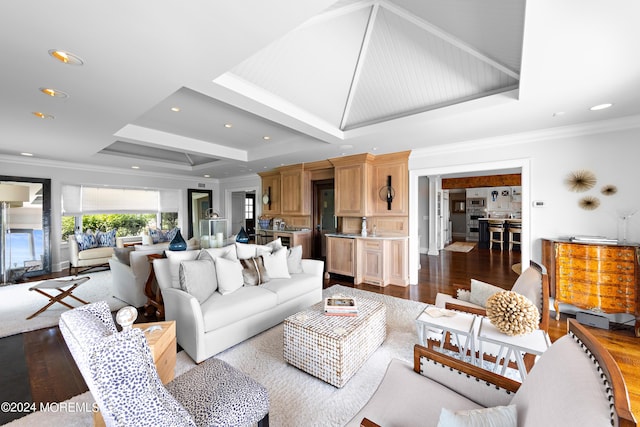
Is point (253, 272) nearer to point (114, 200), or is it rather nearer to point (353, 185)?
point (353, 185)

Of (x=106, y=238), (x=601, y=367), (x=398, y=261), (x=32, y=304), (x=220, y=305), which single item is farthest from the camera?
(x=106, y=238)

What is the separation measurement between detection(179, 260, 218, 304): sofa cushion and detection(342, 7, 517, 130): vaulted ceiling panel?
277cm

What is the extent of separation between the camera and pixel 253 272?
10.4 feet

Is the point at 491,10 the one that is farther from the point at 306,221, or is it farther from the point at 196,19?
the point at 306,221

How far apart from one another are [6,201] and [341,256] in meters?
6.48

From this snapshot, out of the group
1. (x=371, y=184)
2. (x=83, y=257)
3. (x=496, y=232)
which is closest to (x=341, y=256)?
(x=371, y=184)

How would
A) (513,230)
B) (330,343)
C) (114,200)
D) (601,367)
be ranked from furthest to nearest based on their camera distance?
(513,230)
(114,200)
(330,343)
(601,367)

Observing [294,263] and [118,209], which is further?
[118,209]

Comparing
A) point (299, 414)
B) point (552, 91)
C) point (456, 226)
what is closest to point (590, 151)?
point (552, 91)

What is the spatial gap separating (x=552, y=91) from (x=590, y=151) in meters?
1.69

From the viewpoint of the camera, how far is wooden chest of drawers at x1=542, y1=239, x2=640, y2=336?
9.46ft

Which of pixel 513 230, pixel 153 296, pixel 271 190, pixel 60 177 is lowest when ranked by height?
pixel 153 296

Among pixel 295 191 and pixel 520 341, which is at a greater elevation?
pixel 295 191

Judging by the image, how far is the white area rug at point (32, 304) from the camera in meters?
3.10
